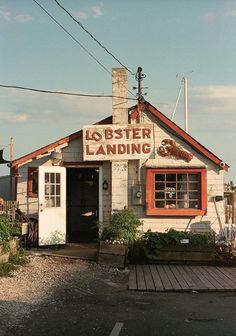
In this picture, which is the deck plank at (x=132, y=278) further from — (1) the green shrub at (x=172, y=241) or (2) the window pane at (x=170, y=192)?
(2) the window pane at (x=170, y=192)

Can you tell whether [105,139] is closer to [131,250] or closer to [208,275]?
[131,250]

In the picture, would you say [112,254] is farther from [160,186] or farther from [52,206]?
[160,186]

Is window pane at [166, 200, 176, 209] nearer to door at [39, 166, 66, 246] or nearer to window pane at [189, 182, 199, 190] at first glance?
window pane at [189, 182, 199, 190]

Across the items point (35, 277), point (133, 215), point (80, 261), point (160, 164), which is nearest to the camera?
point (35, 277)

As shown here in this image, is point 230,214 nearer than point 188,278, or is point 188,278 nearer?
point 188,278

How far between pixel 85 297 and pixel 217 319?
227 centimetres

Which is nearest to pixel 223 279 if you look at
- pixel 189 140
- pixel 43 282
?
pixel 43 282

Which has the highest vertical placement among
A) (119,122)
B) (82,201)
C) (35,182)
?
(119,122)

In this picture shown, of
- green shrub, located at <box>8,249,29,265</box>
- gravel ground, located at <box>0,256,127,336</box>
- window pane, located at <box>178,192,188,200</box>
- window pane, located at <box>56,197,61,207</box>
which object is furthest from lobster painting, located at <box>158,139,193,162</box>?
green shrub, located at <box>8,249,29,265</box>

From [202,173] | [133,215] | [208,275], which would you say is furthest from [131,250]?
[202,173]

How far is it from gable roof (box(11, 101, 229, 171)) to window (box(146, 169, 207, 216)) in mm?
498

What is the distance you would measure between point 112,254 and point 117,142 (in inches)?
135

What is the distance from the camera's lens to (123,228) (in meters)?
11.7

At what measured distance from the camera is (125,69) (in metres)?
13.3
